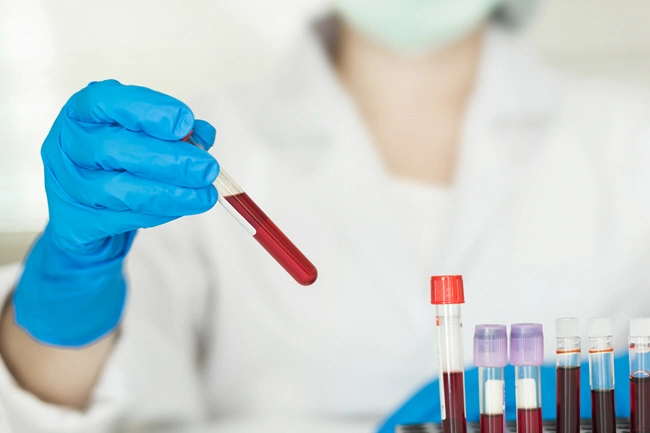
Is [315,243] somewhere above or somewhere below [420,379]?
above

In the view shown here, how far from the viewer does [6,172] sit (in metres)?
1.38

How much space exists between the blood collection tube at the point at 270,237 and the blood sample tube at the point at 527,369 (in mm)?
270

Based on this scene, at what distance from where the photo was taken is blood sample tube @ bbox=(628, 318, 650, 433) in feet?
2.90

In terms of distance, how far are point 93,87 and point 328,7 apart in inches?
22.9

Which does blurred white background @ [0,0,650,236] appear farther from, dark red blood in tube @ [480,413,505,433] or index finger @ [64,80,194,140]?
dark red blood in tube @ [480,413,505,433]

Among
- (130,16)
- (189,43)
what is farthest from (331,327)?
(130,16)

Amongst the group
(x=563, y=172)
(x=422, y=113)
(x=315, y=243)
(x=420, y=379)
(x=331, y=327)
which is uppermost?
(x=422, y=113)

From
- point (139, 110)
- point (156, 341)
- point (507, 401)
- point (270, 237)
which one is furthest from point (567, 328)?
point (156, 341)

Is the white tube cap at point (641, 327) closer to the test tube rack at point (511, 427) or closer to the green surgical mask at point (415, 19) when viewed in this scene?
the test tube rack at point (511, 427)

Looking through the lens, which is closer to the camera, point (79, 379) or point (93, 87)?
point (93, 87)

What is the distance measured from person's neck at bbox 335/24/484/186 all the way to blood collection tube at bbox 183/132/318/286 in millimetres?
526

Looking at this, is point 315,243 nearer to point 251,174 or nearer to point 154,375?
point 251,174

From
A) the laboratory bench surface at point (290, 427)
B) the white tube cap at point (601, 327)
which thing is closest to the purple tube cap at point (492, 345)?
the white tube cap at point (601, 327)

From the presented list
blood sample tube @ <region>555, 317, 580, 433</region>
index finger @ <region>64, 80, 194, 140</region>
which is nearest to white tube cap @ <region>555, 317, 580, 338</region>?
blood sample tube @ <region>555, 317, 580, 433</region>
